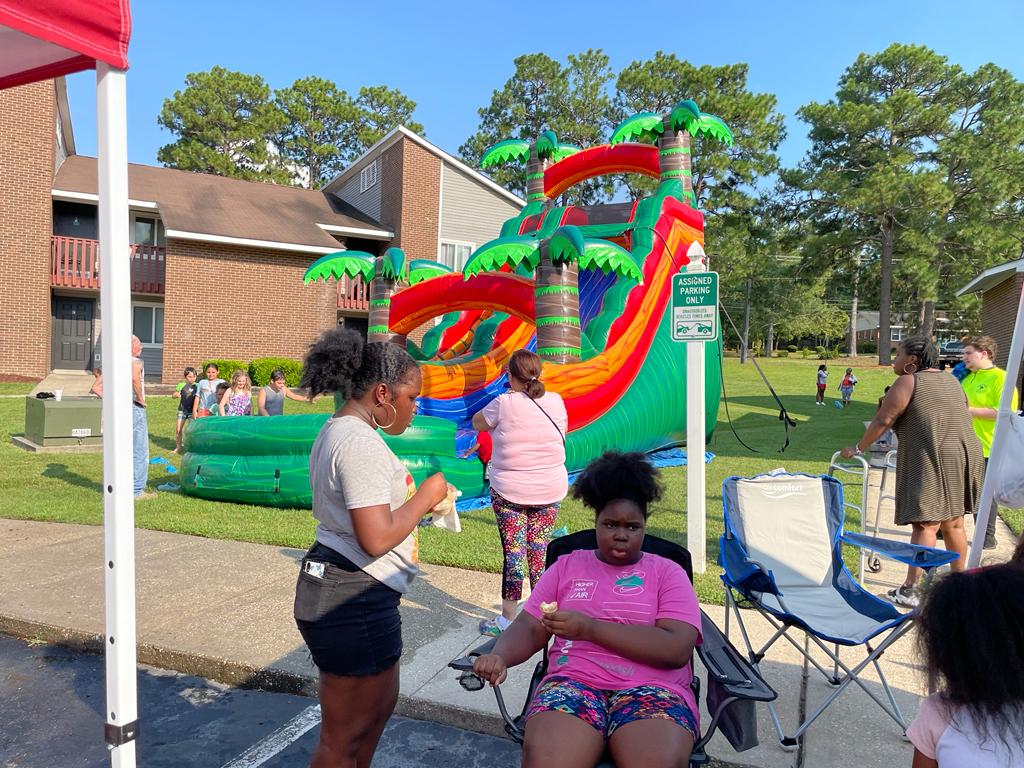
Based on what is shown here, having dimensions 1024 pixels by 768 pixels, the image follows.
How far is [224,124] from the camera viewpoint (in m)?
38.8

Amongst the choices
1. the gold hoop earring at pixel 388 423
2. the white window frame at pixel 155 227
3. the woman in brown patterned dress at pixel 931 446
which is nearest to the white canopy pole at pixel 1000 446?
the woman in brown patterned dress at pixel 931 446

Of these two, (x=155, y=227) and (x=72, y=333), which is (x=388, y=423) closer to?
(x=72, y=333)

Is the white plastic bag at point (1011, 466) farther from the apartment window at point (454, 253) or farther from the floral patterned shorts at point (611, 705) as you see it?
the apartment window at point (454, 253)

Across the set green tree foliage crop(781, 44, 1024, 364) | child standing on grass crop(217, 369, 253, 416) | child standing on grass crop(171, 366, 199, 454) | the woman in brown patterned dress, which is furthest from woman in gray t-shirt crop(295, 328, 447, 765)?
green tree foliage crop(781, 44, 1024, 364)

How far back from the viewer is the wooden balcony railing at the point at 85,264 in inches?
784

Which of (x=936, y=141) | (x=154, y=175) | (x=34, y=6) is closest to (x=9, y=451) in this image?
(x=34, y=6)

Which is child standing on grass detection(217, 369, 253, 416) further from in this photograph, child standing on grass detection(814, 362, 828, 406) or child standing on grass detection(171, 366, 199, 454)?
child standing on grass detection(814, 362, 828, 406)

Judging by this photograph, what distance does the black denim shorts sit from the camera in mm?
2275

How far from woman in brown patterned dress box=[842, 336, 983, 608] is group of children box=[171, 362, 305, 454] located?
22.9 feet

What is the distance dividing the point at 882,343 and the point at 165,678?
33.5m

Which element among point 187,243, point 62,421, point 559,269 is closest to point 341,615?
point 559,269

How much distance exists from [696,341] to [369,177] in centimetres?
2277

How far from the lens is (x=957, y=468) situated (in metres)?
4.79

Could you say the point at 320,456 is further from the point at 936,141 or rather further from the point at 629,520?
the point at 936,141
